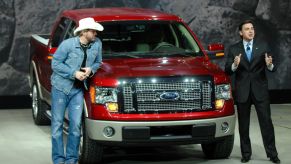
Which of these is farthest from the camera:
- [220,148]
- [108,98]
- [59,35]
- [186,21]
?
[186,21]

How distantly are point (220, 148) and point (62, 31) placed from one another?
105 inches

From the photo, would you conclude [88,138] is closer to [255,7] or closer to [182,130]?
[182,130]

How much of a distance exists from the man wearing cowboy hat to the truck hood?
267mm

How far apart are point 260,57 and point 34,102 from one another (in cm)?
434

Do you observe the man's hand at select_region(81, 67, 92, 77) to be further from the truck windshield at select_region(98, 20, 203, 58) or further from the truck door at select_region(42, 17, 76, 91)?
the truck door at select_region(42, 17, 76, 91)

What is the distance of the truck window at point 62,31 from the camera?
9.84m

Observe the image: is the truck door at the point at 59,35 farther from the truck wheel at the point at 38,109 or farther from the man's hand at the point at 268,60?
the man's hand at the point at 268,60

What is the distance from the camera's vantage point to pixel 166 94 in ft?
27.3

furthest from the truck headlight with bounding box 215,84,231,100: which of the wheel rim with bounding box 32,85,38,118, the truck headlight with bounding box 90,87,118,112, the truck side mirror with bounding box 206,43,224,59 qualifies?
the wheel rim with bounding box 32,85,38,118

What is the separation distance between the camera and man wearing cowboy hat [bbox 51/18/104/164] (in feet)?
26.8

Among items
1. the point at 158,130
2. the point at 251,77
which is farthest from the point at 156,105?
the point at 251,77

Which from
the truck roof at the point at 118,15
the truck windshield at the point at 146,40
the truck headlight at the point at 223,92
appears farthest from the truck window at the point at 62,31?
the truck headlight at the point at 223,92

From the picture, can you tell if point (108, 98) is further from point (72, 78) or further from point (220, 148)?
point (220, 148)

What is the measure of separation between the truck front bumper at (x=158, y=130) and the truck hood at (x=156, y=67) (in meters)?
0.52
